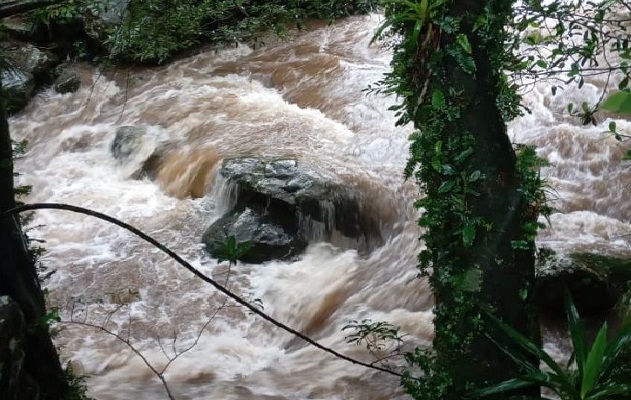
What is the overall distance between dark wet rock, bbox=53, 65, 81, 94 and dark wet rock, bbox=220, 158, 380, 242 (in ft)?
20.6

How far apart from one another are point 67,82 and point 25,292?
10.4 metres

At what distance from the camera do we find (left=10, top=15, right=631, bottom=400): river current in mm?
5645

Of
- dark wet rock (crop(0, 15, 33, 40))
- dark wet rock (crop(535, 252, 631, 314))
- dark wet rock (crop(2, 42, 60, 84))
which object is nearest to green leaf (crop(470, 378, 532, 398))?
dark wet rock (crop(535, 252, 631, 314))

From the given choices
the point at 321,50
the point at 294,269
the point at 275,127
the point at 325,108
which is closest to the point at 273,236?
the point at 294,269

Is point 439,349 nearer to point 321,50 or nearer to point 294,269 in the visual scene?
point 294,269

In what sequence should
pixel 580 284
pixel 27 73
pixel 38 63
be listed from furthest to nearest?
1. pixel 38 63
2. pixel 27 73
3. pixel 580 284

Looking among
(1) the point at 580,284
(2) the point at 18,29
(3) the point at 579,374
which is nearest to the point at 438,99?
(3) the point at 579,374

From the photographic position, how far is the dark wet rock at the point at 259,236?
7.26 m

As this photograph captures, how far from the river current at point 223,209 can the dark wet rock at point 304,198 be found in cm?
20

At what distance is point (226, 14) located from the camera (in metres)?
4.24

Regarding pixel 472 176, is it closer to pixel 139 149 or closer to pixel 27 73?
pixel 139 149

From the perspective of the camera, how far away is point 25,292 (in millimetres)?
2955

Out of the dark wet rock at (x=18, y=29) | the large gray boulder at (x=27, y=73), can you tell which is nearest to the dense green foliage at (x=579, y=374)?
the large gray boulder at (x=27, y=73)

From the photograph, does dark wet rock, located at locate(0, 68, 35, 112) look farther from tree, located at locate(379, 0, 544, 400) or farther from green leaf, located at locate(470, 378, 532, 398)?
green leaf, located at locate(470, 378, 532, 398)
